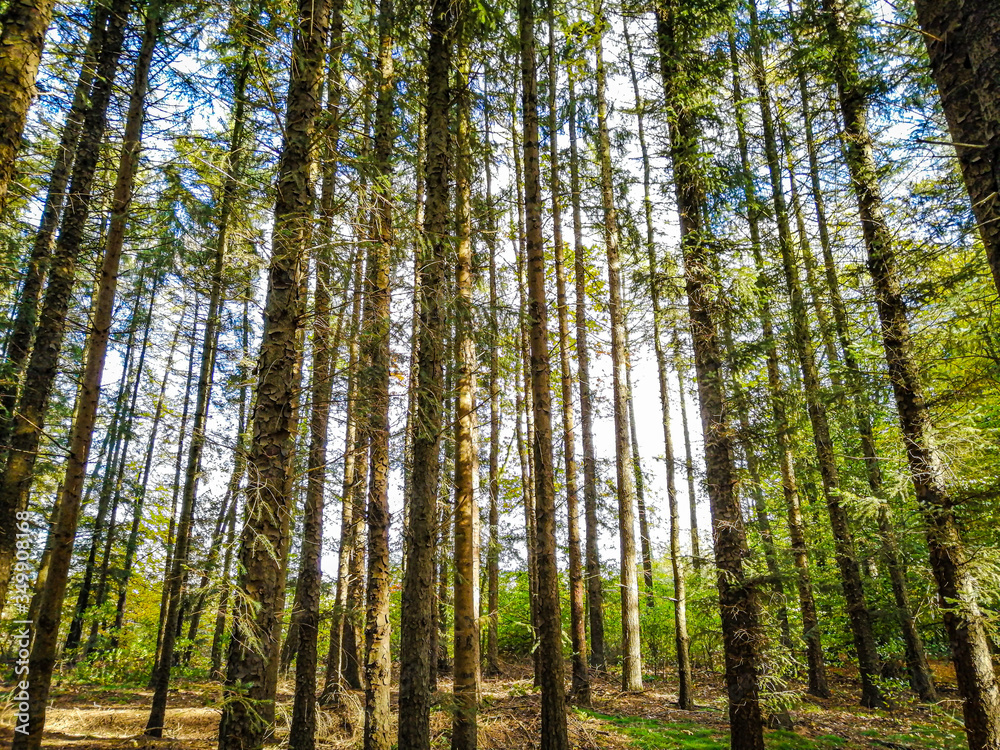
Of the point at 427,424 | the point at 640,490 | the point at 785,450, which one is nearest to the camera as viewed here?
the point at 427,424

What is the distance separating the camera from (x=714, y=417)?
6.89 meters

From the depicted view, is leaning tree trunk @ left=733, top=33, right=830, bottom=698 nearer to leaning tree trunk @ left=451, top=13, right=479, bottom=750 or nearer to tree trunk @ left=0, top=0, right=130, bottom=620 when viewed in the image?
leaning tree trunk @ left=451, top=13, right=479, bottom=750

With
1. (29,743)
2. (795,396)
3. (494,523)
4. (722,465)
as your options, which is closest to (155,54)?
(29,743)

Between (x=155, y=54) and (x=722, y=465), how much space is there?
8.50 meters

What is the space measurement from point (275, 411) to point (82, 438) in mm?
2221

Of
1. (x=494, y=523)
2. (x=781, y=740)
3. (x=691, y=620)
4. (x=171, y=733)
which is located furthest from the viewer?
(x=691, y=620)

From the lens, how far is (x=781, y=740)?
301 inches

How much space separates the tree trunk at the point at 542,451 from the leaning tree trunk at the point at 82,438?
14.1 feet

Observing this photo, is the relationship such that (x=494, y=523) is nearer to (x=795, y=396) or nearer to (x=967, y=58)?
(x=795, y=396)

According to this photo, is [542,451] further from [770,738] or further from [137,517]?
[137,517]

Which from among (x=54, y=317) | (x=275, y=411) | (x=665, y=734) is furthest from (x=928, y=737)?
(x=54, y=317)

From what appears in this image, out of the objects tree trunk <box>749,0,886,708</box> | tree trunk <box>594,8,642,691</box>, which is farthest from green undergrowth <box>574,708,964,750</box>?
tree trunk <box>594,8,642,691</box>

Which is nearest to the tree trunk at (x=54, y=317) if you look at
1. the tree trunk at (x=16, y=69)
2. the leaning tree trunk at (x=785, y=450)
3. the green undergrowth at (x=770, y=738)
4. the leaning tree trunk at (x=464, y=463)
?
the tree trunk at (x=16, y=69)

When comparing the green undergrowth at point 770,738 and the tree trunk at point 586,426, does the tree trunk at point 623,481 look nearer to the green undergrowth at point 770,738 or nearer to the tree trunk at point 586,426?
the tree trunk at point 586,426
